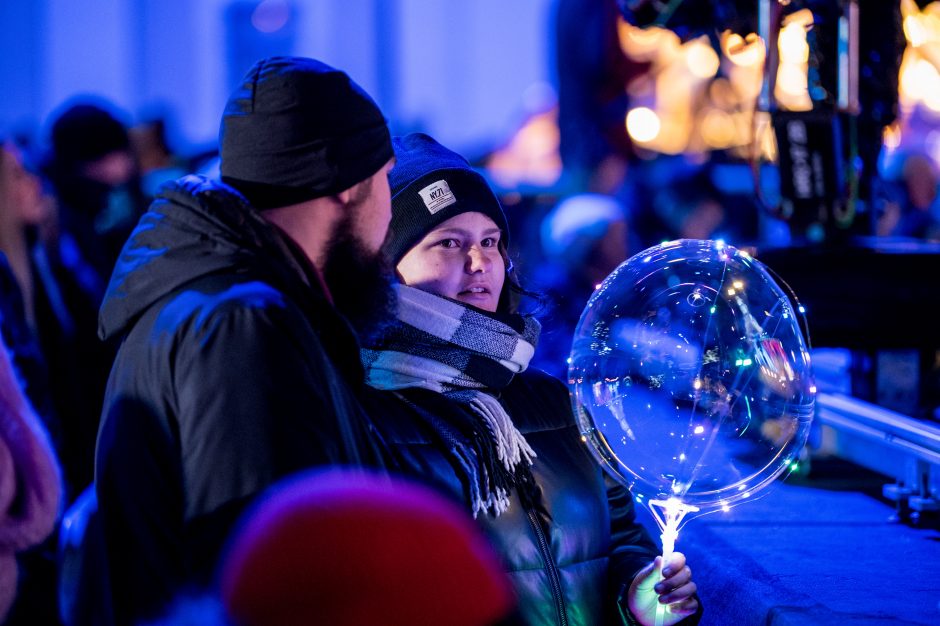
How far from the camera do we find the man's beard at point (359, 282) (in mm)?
1905

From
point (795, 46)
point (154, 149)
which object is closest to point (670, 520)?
point (795, 46)

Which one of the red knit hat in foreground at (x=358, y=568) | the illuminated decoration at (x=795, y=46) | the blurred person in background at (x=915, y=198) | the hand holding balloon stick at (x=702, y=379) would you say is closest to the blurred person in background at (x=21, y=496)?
the hand holding balloon stick at (x=702, y=379)

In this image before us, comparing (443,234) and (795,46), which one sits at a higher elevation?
(795,46)

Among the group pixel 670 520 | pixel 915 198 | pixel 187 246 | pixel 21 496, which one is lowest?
pixel 915 198

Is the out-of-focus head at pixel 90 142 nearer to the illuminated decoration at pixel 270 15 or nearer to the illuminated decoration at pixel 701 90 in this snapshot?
the illuminated decoration at pixel 701 90

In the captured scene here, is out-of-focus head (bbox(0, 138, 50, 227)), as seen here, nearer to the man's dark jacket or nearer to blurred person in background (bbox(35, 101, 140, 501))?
blurred person in background (bbox(35, 101, 140, 501))

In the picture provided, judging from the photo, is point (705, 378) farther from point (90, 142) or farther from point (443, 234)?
Result: point (90, 142)

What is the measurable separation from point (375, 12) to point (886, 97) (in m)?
13.1

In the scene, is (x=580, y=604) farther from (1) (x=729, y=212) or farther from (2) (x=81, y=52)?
(2) (x=81, y=52)

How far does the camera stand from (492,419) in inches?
91.8

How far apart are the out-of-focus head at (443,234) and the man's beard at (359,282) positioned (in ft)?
1.32

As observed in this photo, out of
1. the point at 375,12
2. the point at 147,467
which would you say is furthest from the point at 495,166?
the point at 147,467

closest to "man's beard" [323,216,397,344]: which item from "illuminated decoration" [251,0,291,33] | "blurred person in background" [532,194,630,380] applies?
"blurred person in background" [532,194,630,380]

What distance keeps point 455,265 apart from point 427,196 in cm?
18
